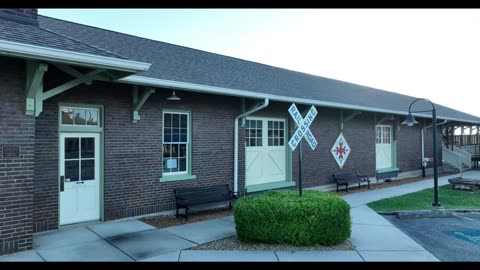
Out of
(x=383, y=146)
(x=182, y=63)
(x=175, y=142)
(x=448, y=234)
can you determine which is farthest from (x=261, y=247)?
(x=383, y=146)

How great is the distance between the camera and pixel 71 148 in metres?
7.71

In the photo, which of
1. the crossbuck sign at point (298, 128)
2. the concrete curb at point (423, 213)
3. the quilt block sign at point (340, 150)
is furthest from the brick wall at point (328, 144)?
the crossbuck sign at point (298, 128)

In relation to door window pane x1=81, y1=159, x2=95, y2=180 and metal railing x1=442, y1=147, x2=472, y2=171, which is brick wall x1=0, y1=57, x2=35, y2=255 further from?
metal railing x1=442, y1=147, x2=472, y2=171

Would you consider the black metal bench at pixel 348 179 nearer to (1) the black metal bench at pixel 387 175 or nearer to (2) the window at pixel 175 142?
(1) the black metal bench at pixel 387 175

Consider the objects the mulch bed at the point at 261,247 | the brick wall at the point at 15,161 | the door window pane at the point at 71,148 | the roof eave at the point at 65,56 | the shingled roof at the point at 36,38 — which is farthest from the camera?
the door window pane at the point at 71,148

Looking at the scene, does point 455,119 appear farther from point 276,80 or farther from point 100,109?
point 100,109

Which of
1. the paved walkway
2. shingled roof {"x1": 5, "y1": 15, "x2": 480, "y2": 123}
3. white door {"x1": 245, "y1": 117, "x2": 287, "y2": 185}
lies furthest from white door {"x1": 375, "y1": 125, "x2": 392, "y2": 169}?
the paved walkway

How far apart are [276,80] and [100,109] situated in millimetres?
8258

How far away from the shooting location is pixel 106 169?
8070mm

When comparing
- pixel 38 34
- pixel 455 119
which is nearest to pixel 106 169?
pixel 38 34

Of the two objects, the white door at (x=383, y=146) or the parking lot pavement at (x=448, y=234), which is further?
the white door at (x=383, y=146)

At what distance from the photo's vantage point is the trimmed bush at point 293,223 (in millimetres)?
6371

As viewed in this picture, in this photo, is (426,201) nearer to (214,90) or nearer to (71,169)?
(214,90)

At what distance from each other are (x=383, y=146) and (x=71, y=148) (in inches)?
583
